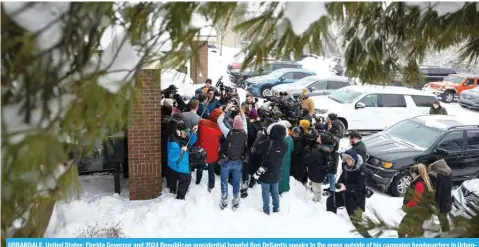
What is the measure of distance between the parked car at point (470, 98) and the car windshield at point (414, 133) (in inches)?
390

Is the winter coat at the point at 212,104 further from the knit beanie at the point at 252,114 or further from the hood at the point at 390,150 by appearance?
the hood at the point at 390,150

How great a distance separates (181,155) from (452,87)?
55.2 feet

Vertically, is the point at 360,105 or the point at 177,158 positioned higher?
the point at 360,105

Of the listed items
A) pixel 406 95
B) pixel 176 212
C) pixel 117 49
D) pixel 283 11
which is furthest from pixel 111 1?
pixel 406 95

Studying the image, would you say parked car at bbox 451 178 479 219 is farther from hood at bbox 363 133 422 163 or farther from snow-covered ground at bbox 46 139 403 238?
hood at bbox 363 133 422 163

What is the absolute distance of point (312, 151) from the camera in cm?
649

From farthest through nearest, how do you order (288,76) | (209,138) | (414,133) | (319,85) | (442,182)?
(288,76), (319,85), (414,133), (209,138), (442,182)

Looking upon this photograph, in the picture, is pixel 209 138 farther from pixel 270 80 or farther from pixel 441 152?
pixel 270 80

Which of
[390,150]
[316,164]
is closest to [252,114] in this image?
[316,164]

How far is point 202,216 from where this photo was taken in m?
5.77

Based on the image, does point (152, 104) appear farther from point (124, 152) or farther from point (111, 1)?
point (111, 1)

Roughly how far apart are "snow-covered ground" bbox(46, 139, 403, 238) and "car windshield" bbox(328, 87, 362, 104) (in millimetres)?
6050

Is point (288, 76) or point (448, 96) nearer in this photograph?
point (448, 96)

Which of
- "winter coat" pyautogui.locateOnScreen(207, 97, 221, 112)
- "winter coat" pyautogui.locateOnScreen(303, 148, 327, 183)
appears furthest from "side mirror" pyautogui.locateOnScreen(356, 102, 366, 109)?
"winter coat" pyautogui.locateOnScreen(303, 148, 327, 183)
